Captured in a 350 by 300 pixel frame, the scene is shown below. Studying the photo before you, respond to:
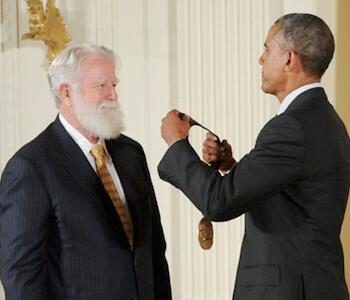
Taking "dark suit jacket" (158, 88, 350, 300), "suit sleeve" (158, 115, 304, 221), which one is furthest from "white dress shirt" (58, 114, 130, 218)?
"suit sleeve" (158, 115, 304, 221)

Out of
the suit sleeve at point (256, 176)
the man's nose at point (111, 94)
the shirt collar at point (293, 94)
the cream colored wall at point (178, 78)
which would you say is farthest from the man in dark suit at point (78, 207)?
the cream colored wall at point (178, 78)

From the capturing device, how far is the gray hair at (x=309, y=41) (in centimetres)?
251

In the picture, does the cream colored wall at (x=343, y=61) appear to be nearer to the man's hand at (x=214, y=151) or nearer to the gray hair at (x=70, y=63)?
the man's hand at (x=214, y=151)

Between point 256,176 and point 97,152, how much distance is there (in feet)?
1.80

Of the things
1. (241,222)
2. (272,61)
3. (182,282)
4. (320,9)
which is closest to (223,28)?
(320,9)

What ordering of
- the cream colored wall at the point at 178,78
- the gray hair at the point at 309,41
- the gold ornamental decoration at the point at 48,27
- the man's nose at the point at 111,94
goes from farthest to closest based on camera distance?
the gold ornamental decoration at the point at 48,27 → the cream colored wall at the point at 178,78 → the man's nose at the point at 111,94 → the gray hair at the point at 309,41

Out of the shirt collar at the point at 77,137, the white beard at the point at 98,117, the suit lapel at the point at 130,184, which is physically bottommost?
the suit lapel at the point at 130,184

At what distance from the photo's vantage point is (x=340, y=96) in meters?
4.05

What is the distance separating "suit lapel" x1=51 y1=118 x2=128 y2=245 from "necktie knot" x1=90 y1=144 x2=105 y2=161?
0.14 feet

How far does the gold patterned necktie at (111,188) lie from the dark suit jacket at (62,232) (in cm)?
2

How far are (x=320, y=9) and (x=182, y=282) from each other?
4.60 ft

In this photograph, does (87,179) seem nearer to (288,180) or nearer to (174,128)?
(174,128)

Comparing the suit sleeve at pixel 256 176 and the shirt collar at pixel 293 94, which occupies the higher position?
the shirt collar at pixel 293 94

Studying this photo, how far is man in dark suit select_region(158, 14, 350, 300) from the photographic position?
240cm
